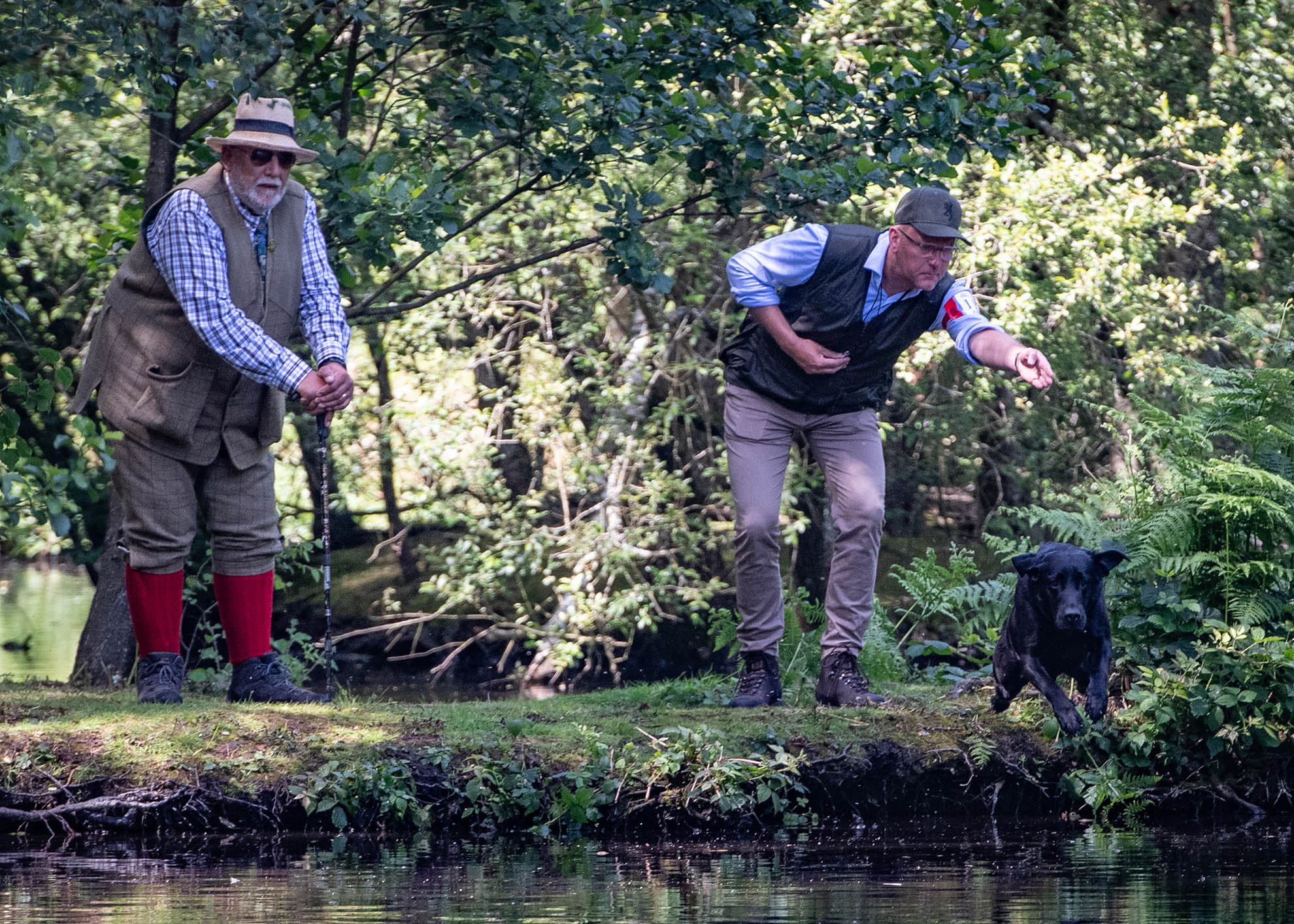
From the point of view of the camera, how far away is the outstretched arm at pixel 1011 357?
17.9ft

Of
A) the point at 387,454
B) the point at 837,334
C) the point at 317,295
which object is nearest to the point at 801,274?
the point at 837,334

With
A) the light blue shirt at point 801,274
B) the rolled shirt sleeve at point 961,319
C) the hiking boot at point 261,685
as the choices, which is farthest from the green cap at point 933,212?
the hiking boot at point 261,685

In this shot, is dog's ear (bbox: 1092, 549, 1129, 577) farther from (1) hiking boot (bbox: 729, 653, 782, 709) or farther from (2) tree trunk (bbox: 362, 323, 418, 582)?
(2) tree trunk (bbox: 362, 323, 418, 582)

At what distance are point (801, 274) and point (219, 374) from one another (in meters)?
2.29

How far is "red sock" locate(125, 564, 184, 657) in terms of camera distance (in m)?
5.74

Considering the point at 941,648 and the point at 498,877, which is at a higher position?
the point at 941,648

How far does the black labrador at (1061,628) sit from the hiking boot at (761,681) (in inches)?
38.6

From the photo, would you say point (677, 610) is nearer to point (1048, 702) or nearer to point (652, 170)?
point (652, 170)

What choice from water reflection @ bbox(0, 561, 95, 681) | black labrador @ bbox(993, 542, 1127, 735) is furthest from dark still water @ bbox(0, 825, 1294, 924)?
water reflection @ bbox(0, 561, 95, 681)

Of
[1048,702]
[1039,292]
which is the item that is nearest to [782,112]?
[1048,702]

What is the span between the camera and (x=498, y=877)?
439 cm

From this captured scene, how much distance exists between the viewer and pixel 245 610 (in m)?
5.93

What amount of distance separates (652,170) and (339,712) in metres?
7.11

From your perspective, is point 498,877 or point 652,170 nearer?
point 498,877
